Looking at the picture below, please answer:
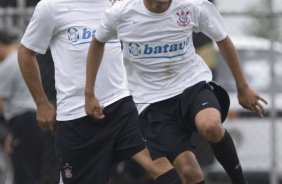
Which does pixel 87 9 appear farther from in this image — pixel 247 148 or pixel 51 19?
pixel 247 148

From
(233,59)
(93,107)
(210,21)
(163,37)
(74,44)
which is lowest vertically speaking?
(93,107)

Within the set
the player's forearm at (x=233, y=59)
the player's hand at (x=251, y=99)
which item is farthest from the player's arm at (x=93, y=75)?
the player's hand at (x=251, y=99)

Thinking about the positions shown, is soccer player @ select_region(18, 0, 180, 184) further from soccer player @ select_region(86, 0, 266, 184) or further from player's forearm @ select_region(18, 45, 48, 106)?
soccer player @ select_region(86, 0, 266, 184)

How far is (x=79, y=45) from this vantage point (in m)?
8.18

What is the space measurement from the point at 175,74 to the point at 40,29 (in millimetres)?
986

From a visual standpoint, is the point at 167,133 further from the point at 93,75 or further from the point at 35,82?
the point at 35,82

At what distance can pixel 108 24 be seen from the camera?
25.8 feet

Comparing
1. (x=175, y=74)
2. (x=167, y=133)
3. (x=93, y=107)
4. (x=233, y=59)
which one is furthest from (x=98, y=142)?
(x=233, y=59)

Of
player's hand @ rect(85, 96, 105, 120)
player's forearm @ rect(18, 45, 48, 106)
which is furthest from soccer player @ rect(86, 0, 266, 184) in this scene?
player's forearm @ rect(18, 45, 48, 106)

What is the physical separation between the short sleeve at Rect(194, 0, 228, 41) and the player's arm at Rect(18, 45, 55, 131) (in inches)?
46.1

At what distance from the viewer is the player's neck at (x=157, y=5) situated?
7809 millimetres

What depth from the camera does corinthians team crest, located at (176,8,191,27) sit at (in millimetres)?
7898

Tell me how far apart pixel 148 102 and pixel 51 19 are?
87 centimetres

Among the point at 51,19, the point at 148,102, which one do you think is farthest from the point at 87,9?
the point at 148,102
